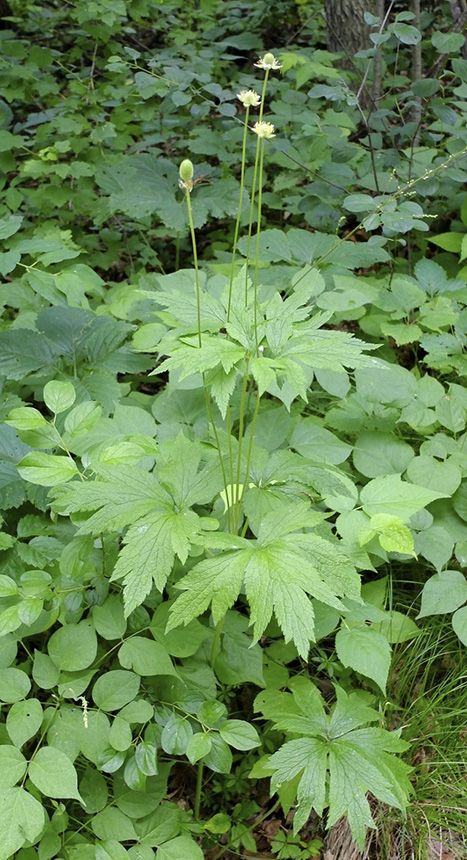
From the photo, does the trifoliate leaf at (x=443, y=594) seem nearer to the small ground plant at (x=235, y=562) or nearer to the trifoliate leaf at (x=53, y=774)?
the small ground plant at (x=235, y=562)

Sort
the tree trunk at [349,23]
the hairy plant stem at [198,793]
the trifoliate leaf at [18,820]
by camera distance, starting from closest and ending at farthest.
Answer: the trifoliate leaf at [18,820] < the hairy plant stem at [198,793] < the tree trunk at [349,23]

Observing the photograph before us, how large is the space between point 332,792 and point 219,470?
2.28ft

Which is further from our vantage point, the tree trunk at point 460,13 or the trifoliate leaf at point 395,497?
the tree trunk at point 460,13

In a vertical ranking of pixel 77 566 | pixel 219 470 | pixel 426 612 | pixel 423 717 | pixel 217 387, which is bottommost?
pixel 423 717

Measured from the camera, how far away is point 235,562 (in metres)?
1.31

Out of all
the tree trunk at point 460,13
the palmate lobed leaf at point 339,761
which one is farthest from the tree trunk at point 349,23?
the palmate lobed leaf at point 339,761

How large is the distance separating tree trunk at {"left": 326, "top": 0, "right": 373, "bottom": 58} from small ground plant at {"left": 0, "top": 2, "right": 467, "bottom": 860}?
1398 mm

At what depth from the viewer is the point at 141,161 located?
322cm

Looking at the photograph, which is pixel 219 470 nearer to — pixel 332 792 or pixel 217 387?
pixel 217 387

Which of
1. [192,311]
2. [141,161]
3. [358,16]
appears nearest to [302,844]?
[192,311]

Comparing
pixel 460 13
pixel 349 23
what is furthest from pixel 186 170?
pixel 349 23

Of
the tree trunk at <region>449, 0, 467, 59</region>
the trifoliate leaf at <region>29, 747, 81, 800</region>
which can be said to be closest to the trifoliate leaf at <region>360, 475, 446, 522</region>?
the trifoliate leaf at <region>29, 747, 81, 800</region>

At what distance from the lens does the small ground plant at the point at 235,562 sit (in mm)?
1363

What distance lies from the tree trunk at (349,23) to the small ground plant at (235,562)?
1398mm
